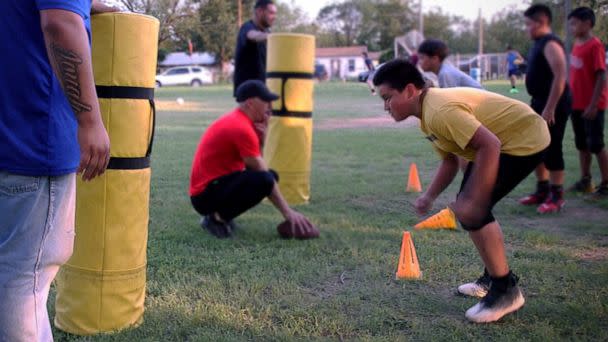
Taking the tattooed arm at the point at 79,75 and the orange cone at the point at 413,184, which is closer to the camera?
the tattooed arm at the point at 79,75

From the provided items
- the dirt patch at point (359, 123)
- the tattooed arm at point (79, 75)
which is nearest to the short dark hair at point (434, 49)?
the tattooed arm at point (79, 75)

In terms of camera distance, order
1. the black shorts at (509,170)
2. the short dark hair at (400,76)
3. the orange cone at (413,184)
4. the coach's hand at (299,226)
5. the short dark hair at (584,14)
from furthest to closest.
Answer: the orange cone at (413,184) < the short dark hair at (584,14) < the coach's hand at (299,226) < the black shorts at (509,170) < the short dark hair at (400,76)

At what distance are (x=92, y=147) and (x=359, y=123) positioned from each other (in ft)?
47.8

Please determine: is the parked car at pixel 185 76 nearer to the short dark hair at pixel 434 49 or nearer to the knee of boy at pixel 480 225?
the short dark hair at pixel 434 49

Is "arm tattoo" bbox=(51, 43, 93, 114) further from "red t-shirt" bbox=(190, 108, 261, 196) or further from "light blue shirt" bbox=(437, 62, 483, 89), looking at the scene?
"light blue shirt" bbox=(437, 62, 483, 89)

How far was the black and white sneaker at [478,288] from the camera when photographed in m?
3.99

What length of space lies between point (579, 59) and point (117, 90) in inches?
225

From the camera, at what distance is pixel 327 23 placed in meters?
77.8

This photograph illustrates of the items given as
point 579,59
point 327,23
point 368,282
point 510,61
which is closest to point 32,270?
point 368,282

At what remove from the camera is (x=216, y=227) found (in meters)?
5.45

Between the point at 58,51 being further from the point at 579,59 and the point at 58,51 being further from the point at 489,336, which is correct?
the point at 579,59

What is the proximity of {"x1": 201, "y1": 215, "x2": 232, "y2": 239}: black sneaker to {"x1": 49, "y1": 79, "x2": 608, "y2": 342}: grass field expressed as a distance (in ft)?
0.26

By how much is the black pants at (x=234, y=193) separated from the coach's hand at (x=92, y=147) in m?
3.18

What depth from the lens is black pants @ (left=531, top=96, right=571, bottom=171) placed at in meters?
6.41
